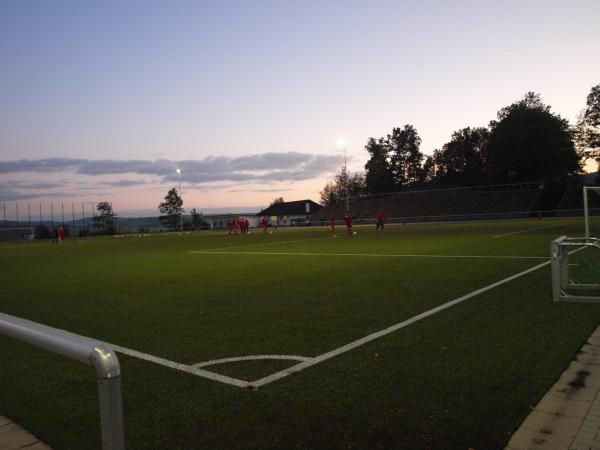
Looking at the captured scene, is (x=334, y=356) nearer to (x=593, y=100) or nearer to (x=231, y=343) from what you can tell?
(x=231, y=343)

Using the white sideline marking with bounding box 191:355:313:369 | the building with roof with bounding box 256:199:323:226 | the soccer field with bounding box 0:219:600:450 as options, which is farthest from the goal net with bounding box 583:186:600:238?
the building with roof with bounding box 256:199:323:226

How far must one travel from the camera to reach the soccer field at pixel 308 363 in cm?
378

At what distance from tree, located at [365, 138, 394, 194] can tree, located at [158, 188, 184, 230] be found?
41.2 meters

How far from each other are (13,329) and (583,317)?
23.5 feet

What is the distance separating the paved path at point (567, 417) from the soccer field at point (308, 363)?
11 cm

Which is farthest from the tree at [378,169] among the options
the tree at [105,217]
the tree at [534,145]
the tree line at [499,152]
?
the tree at [105,217]

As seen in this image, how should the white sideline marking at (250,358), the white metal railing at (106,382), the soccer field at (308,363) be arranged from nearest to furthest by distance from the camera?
1. the white metal railing at (106,382)
2. the soccer field at (308,363)
3. the white sideline marking at (250,358)

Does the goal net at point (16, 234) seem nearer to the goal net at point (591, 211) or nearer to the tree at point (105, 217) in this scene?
the tree at point (105, 217)

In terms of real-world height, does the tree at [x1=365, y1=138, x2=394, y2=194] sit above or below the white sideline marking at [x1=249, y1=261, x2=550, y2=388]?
above

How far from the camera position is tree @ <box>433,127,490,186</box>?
3964 inches

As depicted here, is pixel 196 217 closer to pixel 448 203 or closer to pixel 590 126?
pixel 448 203

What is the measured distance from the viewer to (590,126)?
282 ft

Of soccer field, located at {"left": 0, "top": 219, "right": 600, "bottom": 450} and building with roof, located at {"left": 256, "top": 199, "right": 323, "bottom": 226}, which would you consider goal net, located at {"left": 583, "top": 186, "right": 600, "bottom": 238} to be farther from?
building with roof, located at {"left": 256, "top": 199, "right": 323, "bottom": 226}

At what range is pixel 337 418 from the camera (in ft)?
12.9
